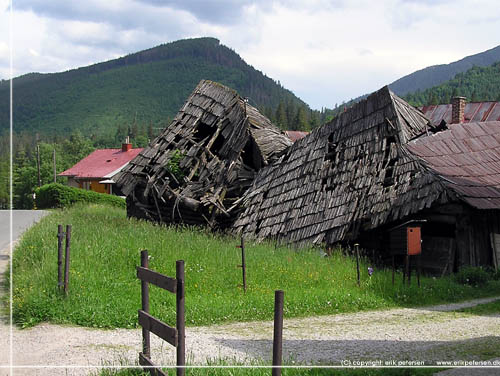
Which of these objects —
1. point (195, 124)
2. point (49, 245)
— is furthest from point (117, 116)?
point (49, 245)

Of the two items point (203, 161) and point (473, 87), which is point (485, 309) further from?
point (473, 87)

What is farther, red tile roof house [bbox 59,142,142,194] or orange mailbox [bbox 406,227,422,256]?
red tile roof house [bbox 59,142,142,194]

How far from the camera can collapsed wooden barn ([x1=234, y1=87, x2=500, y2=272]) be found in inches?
612

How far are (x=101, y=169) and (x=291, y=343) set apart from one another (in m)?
57.2

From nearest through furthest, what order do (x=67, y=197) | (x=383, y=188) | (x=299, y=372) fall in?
(x=299, y=372)
(x=383, y=188)
(x=67, y=197)

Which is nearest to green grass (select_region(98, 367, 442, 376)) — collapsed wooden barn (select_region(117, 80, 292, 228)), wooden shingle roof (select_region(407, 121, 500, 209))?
wooden shingle roof (select_region(407, 121, 500, 209))

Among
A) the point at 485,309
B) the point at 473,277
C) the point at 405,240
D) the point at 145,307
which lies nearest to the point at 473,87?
the point at 473,277

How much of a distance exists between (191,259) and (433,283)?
5.78 meters

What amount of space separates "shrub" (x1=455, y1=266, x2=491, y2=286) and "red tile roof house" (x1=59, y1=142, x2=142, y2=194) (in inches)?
1889

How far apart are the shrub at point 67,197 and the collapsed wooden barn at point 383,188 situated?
869 inches

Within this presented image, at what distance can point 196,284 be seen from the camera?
12.8 m

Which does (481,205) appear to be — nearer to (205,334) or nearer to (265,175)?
(205,334)

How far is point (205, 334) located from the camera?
9.77m

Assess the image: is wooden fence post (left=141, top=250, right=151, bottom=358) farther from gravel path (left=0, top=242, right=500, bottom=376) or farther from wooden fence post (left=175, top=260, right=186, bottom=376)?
wooden fence post (left=175, top=260, right=186, bottom=376)
